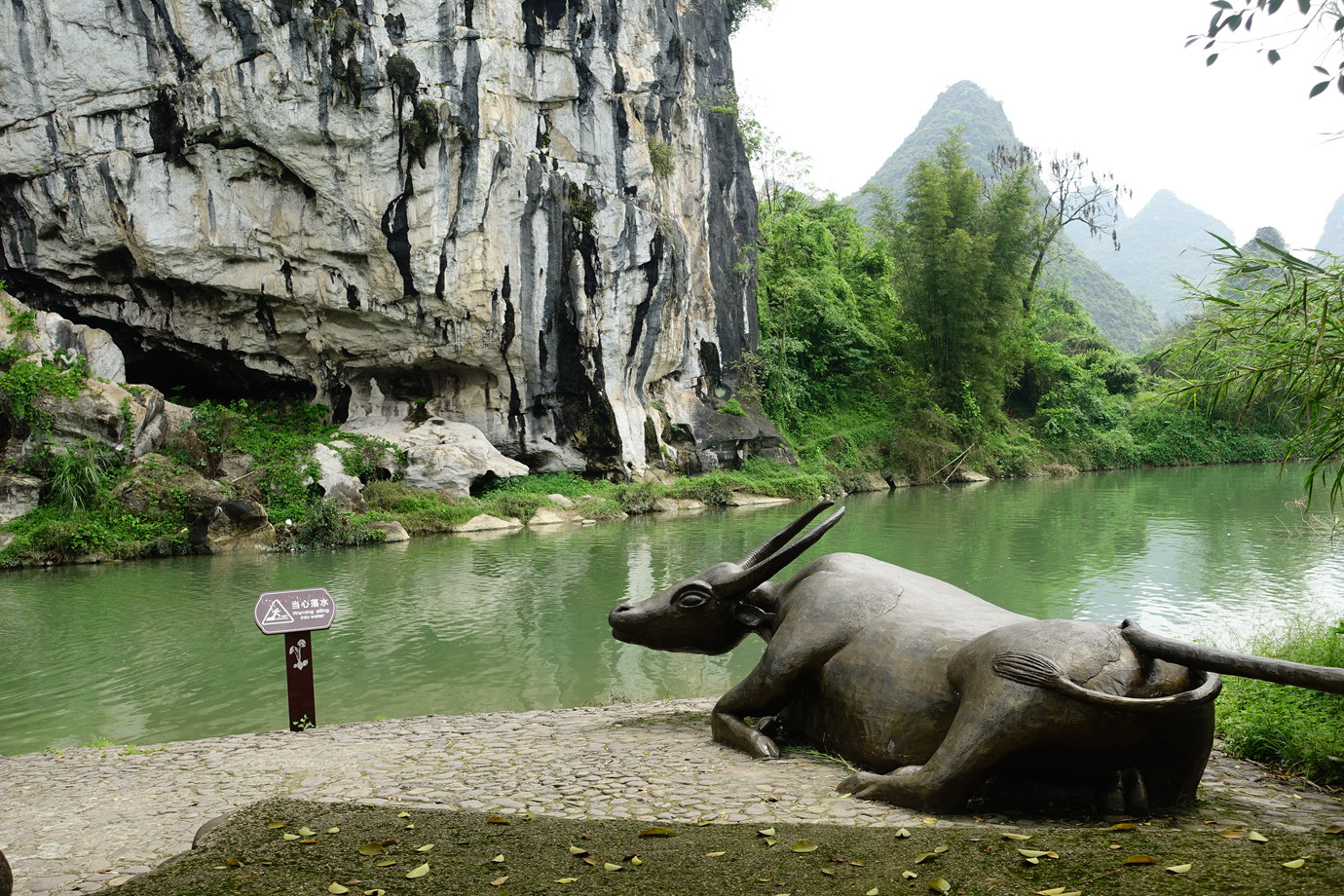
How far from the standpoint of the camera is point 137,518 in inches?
527

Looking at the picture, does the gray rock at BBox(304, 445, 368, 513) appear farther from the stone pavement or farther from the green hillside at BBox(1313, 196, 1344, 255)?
the green hillside at BBox(1313, 196, 1344, 255)

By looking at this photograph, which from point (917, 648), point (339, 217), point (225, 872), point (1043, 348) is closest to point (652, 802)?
point (917, 648)

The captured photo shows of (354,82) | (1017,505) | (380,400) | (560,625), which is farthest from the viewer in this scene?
(380,400)

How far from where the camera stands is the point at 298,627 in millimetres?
4750

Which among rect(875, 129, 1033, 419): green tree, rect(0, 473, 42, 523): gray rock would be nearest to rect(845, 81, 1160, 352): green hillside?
rect(875, 129, 1033, 419): green tree

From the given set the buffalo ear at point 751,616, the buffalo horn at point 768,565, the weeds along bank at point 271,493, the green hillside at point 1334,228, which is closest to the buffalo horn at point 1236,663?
the buffalo horn at point 768,565

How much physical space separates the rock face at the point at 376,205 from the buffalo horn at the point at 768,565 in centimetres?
1573

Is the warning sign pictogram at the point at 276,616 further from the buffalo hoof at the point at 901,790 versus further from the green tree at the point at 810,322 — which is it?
the green tree at the point at 810,322

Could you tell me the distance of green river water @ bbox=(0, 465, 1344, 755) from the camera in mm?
5852

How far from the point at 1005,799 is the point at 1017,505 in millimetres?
17171

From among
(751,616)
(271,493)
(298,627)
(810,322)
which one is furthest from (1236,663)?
(810,322)

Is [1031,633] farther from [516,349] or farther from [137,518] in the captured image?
[516,349]

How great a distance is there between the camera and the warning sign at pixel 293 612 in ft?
15.5

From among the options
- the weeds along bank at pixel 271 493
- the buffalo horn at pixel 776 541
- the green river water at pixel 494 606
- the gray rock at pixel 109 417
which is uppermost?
the gray rock at pixel 109 417
